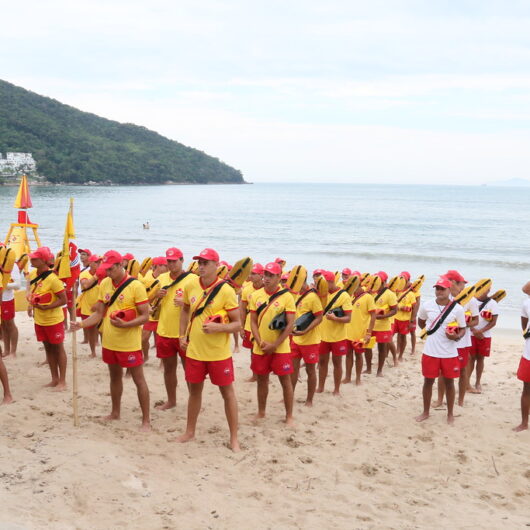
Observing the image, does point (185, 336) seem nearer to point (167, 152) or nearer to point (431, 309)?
point (431, 309)

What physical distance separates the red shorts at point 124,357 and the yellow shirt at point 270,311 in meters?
1.39

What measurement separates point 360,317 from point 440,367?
6.44 ft

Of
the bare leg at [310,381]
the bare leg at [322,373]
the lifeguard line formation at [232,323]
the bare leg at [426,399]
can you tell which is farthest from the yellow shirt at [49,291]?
the bare leg at [426,399]

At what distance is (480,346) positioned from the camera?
327 inches

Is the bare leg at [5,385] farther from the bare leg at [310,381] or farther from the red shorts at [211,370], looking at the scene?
the bare leg at [310,381]

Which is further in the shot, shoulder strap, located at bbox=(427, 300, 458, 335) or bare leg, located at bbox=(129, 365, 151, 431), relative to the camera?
shoulder strap, located at bbox=(427, 300, 458, 335)

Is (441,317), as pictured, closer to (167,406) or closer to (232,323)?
(232,323)

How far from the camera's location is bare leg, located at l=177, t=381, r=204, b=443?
5.76 meters

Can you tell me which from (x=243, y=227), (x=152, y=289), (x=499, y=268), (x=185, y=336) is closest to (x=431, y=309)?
(x=185, y=336)

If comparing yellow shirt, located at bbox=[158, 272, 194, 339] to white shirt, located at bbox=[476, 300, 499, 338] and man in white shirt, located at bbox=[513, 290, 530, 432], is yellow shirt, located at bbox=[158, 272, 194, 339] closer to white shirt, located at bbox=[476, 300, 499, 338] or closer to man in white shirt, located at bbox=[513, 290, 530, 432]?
man in white shirt, located at bbox=[513, 290, 530, 432]

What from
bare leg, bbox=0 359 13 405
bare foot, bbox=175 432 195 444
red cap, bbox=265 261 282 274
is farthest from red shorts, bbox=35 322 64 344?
red cap, bbox=265 261 282 274

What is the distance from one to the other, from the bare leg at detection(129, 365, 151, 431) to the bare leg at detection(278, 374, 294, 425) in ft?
5.25

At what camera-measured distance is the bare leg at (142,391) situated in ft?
19.9

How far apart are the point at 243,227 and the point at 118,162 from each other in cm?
7022
